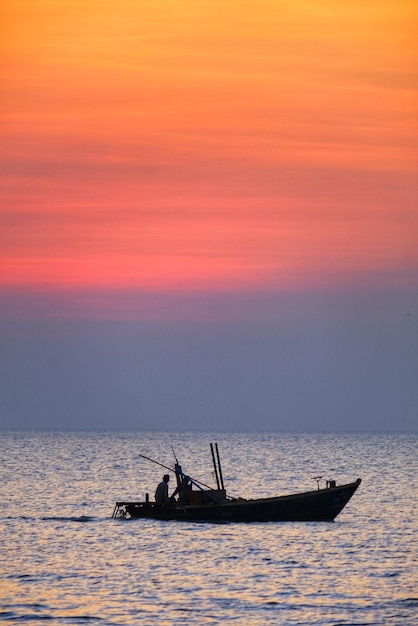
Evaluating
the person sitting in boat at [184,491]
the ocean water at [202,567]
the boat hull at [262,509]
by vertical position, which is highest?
the person sitting in boat at [184,491]

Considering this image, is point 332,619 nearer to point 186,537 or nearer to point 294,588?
point 294,588

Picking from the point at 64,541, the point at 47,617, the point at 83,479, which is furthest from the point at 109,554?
the point at 83,479

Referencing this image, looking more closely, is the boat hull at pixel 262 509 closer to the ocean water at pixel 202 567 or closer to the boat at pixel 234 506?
the boat at pixel 234 506

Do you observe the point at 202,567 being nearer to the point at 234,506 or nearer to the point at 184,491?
the point at 234,506

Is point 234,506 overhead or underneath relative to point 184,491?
underneath

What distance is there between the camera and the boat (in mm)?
49938

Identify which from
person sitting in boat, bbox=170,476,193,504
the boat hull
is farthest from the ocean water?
person sitting in boat, bbox=170,476,193,504

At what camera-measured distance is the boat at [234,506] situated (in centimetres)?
4994

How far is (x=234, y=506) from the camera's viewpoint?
50031 millimetres

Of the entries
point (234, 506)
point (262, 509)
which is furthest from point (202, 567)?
point (262, 509)

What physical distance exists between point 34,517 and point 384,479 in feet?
137

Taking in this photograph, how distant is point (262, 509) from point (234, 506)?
109cm

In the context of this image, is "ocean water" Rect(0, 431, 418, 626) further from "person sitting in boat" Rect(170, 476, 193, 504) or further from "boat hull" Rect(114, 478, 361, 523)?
"person sitting in boat" Rect(170, 476, 193, 504)

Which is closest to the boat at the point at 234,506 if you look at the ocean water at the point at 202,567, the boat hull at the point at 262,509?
the boat hull at the point at 262,509
